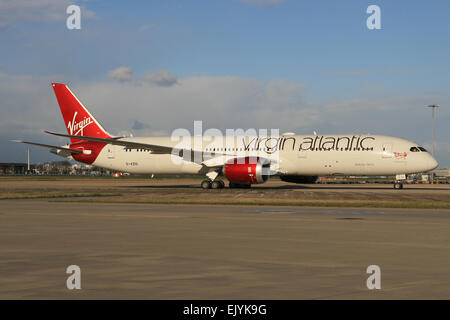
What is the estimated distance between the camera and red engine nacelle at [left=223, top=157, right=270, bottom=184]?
134 ft

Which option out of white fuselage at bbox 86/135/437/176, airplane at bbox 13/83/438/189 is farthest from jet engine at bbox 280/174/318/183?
white fuselage at bbox 86/135/437/176

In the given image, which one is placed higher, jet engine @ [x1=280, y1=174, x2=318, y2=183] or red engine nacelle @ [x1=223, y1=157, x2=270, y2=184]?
red engine nacelle @ [x1=223, y1=157, x2=270, y2=184]

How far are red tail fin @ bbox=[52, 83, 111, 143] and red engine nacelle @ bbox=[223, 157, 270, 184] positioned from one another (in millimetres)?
16050

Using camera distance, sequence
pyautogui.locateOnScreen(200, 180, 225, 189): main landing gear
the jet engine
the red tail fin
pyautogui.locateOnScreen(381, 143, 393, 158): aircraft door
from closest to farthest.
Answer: pyautogui.locateOnScreen(381, 143, 393, 158): aircraft door < pyautogui.locateOnScreen(200, 180, 225, 189): main landing gear < the jet engine < the red tail fin

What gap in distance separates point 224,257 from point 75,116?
43778 mm

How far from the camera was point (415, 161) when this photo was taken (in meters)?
41.0

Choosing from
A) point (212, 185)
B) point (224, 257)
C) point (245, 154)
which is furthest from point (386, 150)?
point (224, 257)

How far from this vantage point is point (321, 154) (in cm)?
4241

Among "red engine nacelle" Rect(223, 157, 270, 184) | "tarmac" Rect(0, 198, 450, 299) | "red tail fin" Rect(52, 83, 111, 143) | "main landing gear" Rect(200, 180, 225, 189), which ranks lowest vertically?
"tarmac" Rect(0, 198, 450, 299)

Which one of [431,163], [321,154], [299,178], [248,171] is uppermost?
[321,154]

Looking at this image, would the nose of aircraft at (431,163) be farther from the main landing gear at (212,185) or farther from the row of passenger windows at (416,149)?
the main landing gear at (212,185)

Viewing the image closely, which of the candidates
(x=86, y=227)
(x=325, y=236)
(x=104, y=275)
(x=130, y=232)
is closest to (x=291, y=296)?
(x=104, y=275)

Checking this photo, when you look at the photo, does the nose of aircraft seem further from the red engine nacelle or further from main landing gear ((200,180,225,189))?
main landing gear ((200,180,225,189))

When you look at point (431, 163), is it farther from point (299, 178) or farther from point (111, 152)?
point (111, 152)
